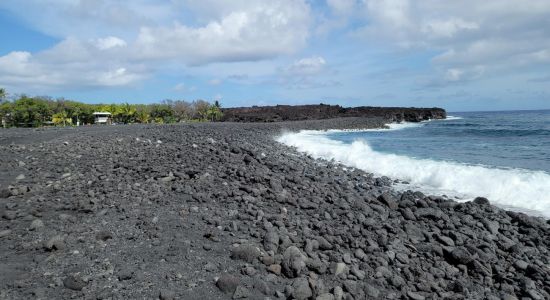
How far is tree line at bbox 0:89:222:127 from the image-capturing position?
1519 inches

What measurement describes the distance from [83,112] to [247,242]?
4879 cm

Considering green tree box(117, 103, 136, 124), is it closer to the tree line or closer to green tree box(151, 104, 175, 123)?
the tree line

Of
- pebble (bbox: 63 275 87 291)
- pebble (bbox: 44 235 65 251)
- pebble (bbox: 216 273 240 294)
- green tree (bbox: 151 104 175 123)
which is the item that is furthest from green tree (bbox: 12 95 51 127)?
pebble (bbox: 216 273 240 294)

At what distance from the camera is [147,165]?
9844 millimetres

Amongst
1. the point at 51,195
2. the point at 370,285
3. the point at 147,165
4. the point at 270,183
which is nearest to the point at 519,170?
the point at 270,183

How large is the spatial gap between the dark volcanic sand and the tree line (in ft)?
117

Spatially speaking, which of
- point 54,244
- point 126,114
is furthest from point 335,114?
point 54,244

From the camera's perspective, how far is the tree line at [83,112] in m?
38.6

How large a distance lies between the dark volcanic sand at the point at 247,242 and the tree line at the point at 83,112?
117ft

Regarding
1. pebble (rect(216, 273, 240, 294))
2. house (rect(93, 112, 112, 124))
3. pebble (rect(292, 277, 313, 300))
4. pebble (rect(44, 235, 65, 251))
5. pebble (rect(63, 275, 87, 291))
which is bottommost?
pebble (rect(292, 277, 313, 300))

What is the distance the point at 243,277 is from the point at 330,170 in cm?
840

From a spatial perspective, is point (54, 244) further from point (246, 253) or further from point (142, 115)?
point (142, 115)

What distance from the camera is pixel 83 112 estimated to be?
47688mm

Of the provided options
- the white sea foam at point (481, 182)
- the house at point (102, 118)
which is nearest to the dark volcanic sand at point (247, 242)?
the white sea foam at point (481, 182)
